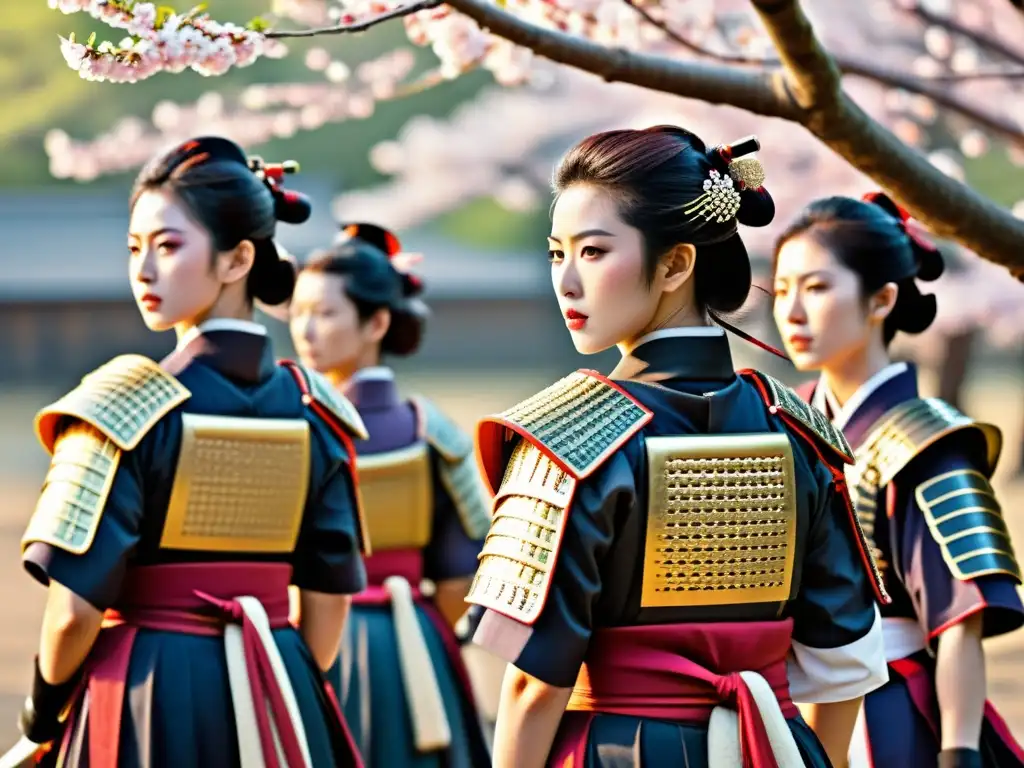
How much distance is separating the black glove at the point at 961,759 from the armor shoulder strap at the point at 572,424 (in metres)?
A: 1.49

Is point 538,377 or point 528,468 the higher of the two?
point 538,377

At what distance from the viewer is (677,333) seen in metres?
2.70

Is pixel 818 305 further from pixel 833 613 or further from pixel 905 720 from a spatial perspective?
pixel 833 613

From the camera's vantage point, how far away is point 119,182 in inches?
1130

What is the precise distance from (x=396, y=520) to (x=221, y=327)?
1.67 meters

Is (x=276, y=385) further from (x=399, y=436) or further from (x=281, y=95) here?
(x=281, y=95)

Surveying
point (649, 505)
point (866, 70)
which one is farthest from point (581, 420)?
point (866, 70)

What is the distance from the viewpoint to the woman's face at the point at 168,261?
3.58 metres

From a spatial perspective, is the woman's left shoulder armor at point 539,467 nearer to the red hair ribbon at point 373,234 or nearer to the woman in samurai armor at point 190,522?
the woman in samurai armor at point 190,522

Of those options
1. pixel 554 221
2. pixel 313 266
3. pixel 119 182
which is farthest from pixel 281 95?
pixel 119 182

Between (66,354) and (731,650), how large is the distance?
2473 cm

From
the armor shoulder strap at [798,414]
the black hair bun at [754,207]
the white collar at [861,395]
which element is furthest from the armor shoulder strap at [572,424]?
the white collar at [861,395]

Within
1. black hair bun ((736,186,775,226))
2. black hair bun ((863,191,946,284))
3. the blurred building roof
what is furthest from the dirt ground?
black hair bun ((736,186,775,226))

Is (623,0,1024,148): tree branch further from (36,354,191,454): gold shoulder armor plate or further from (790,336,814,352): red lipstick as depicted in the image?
(36,354,191,454): gold shoulder armor plate
